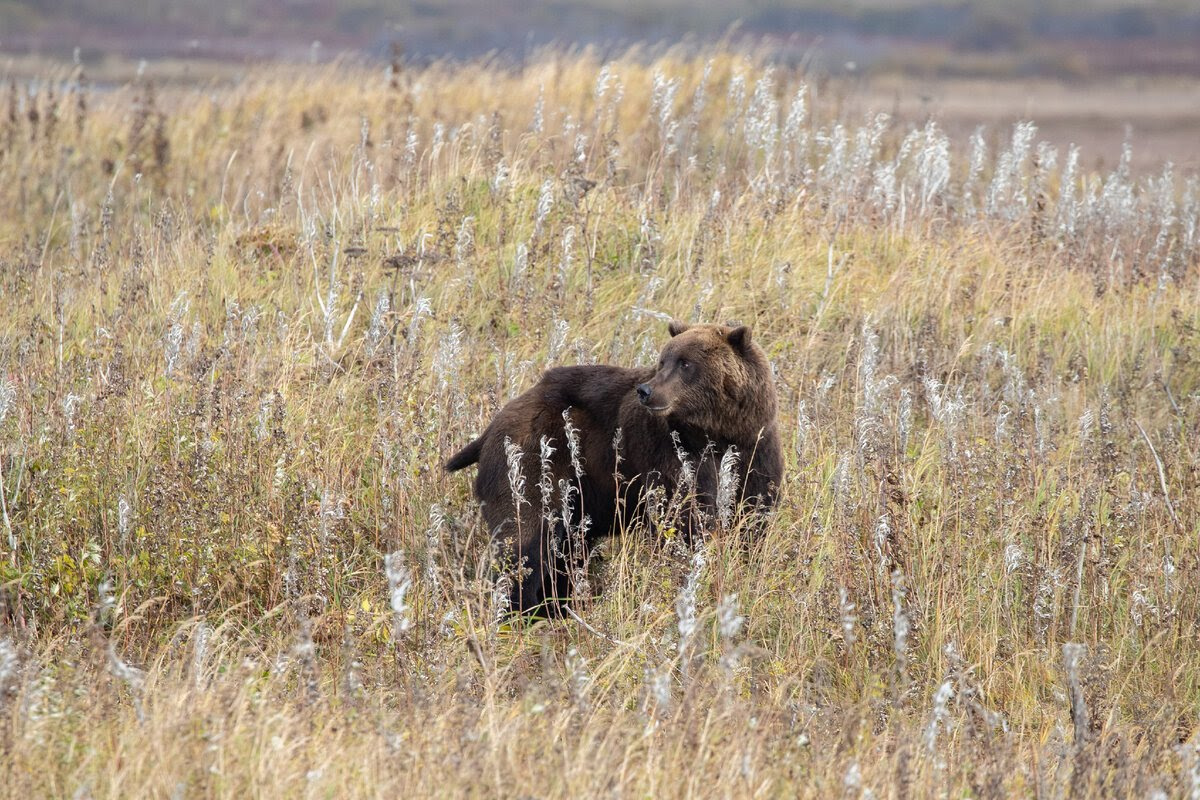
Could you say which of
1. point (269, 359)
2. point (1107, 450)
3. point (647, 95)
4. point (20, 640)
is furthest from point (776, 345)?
point (647, 95)

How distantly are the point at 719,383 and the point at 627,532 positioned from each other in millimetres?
793

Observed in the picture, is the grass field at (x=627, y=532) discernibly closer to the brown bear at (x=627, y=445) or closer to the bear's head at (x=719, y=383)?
the brown bear at (x=627, y=445)

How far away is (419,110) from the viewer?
11.9 meters

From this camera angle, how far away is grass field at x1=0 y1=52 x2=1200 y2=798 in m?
3.14

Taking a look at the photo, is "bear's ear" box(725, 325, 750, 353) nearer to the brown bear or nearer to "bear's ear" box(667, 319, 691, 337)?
the brown bear

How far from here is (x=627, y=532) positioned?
488cm

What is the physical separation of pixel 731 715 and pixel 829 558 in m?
1.66

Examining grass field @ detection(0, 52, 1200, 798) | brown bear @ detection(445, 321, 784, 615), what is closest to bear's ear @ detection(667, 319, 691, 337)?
brown bear @ detection(445, 321, 784, 615)

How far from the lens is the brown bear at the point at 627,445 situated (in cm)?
488

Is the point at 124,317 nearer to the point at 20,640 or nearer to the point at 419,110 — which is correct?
the point at 20,640

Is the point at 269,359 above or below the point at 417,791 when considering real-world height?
above

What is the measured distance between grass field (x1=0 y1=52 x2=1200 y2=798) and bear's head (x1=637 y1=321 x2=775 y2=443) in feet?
1.14

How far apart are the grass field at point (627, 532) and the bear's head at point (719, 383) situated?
0.35 m

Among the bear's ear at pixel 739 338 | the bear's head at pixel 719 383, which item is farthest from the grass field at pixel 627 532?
the bear's ear at pixel 739 338
